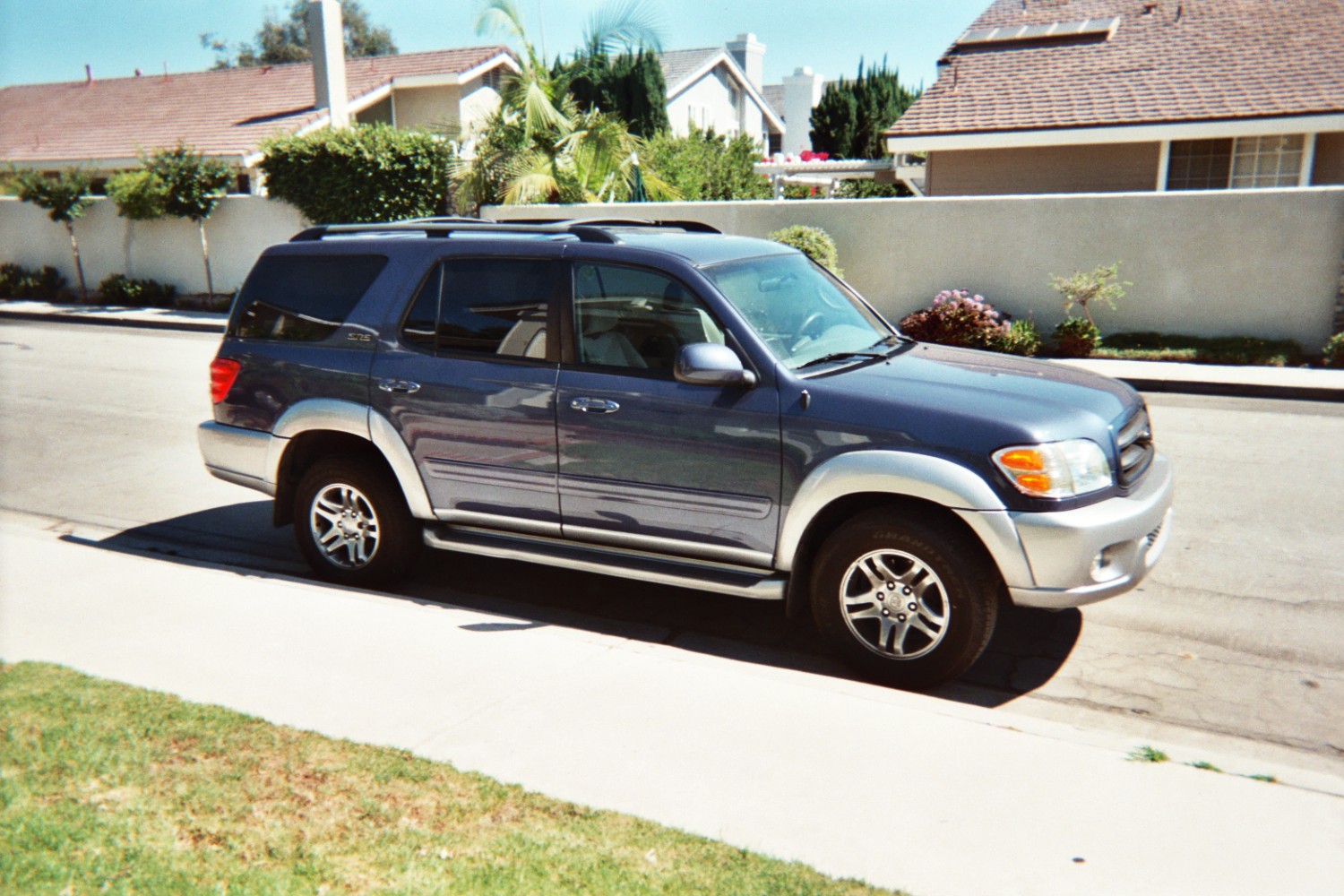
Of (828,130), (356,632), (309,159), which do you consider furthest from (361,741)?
(828,130)

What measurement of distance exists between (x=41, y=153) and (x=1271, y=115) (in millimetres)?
31753

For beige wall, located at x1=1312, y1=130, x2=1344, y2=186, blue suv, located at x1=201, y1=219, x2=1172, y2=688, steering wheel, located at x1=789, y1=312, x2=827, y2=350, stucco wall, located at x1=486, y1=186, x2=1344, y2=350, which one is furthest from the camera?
beige wall, located at x1=1312, y1=130, x2=1344, y2=186

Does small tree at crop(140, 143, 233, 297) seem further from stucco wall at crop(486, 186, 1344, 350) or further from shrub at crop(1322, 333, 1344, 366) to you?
shrub at crop(1322, 333, 1344, 366)

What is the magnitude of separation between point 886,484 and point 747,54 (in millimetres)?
47177

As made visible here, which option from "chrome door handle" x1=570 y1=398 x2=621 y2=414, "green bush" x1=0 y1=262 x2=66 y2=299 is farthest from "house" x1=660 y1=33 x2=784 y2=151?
"chrome door handle" x1=570 y1=398 x2=621 y2=414

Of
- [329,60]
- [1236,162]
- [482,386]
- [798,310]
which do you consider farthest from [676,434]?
[329,60]

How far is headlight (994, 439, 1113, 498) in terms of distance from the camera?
14.7 feet

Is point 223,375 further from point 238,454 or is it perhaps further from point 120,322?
point 120,322

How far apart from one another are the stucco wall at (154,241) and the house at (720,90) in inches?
642

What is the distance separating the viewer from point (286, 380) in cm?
623

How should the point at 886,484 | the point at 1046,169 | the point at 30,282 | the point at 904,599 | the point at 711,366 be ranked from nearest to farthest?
the point at 886,484 → the point at 904,599 → the point at 711,366 → the point at 1046,169 → the point at 30,282

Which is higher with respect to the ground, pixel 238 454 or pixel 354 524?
pixel 238 454

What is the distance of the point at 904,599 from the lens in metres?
4.76

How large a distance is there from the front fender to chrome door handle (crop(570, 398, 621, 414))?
39.5 inches
